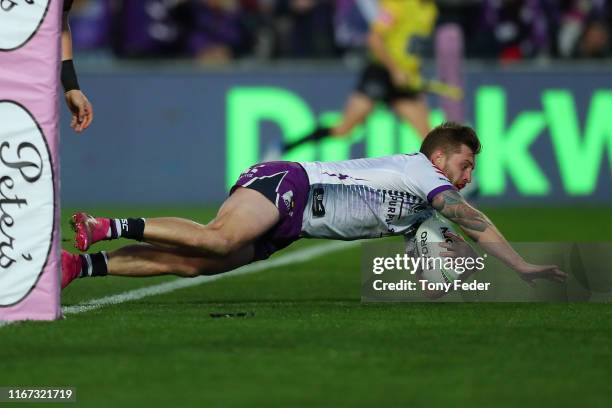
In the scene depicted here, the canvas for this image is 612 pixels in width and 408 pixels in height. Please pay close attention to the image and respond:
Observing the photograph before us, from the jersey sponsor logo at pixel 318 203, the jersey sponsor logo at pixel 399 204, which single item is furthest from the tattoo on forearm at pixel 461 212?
the jersey sponsor logo at pixel 318 203

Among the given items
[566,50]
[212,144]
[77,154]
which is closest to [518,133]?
[566,50]

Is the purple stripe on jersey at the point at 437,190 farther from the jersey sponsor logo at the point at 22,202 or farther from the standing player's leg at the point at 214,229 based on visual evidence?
the jersey sponsor logo at the point at 22,202

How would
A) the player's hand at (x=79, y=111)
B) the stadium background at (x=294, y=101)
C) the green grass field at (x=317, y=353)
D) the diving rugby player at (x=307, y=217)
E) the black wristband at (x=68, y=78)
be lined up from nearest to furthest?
the green grass field at (x=317, y=353), the player's hand at (x=79, y=111), the diving rugby player at (x=307, y=217), the black wristband at (x=68, y=78), the stadium background at (x=294, y=101)

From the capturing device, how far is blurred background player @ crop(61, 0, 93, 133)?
24.5 feet

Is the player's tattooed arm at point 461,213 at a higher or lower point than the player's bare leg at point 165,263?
higher

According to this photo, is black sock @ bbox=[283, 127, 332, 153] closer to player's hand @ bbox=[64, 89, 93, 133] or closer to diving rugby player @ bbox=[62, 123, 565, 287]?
diving rugby player @ bbox=[62, 123, 565, 287]

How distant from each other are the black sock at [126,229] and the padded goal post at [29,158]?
2.06ft

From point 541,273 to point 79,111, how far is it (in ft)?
7.92

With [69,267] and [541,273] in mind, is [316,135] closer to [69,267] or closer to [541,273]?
[69,267]

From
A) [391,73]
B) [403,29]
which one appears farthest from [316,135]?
[403,29]

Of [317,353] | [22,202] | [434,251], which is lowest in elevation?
[317,353]

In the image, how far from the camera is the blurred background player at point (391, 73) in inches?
617

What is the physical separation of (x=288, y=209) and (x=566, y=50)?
11465 millimetres

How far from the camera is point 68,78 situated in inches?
304
